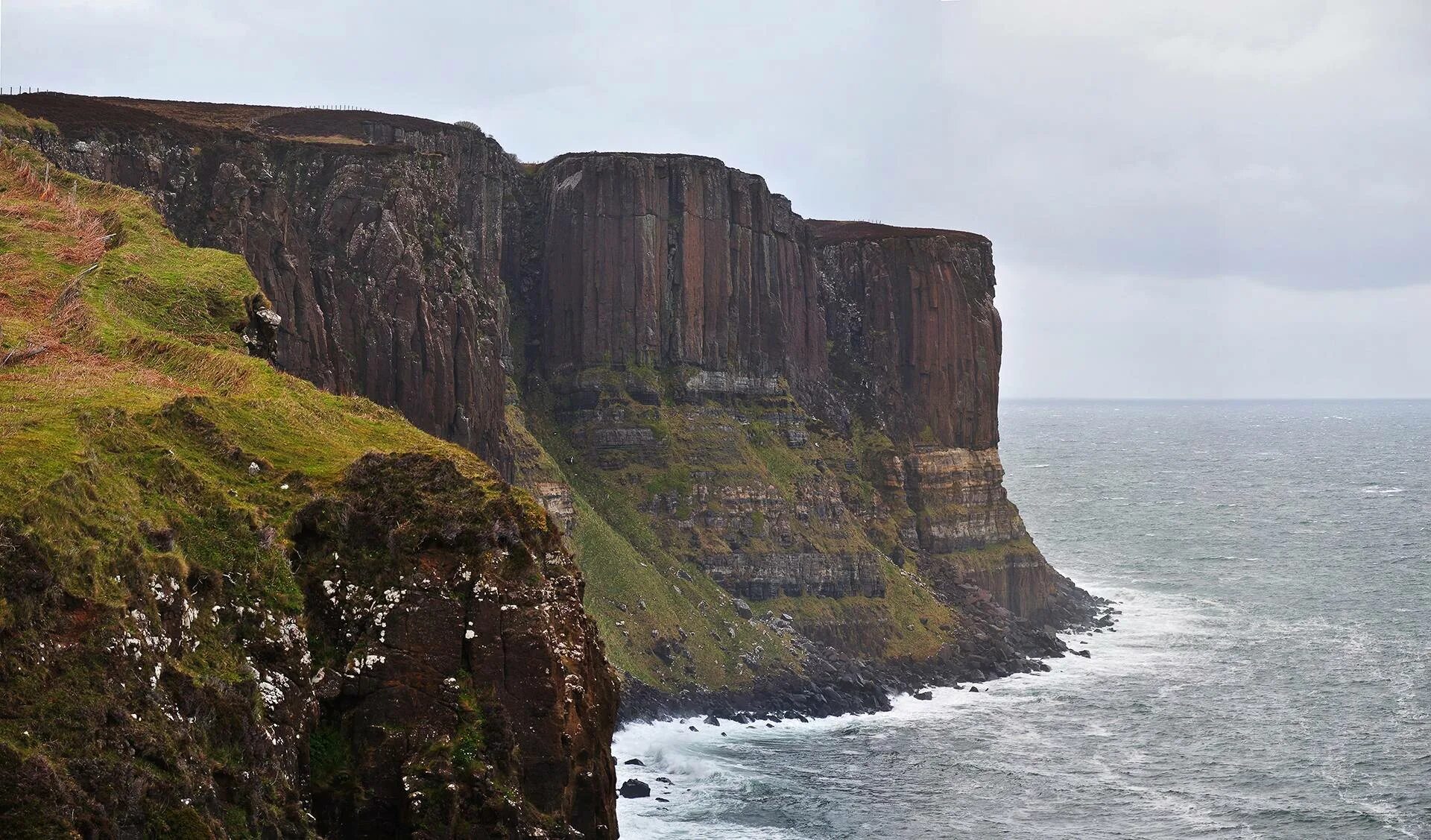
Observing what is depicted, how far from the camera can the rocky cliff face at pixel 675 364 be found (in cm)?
9619

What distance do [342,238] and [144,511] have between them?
72.6 m

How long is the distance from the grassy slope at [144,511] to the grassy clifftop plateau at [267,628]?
47 mm

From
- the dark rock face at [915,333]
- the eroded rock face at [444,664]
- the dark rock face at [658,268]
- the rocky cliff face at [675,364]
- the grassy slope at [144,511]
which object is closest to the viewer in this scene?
the grassy slope at [144,511]

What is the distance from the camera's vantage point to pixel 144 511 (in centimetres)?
2759

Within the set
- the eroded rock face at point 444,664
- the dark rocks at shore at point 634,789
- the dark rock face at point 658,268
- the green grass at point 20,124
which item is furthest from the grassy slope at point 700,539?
the eroded rock face at point 444,664

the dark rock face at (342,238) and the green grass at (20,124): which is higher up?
the green grass at (20,124)

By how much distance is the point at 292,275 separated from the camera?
88.9 metres

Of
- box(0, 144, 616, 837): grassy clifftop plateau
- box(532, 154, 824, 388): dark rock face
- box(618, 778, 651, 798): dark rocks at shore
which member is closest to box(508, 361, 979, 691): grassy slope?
box(532, 154, 824, 388): dark rock face

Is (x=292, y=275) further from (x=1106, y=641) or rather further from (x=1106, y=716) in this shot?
(x=1106, y=641)

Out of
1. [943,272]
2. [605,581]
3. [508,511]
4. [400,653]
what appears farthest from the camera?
[943,272]

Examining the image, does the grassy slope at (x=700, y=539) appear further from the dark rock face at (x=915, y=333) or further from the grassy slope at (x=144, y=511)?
the grassy slope at (x=144, y=511)

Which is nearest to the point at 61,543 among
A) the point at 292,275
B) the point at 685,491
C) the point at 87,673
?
the point at 87,673

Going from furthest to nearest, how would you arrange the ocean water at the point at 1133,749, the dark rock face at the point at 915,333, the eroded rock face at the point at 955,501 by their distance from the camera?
the dark rock face at the point at 915,333, the eroded rock face at the point at 955,501, the ocean water at the point at 1133,749

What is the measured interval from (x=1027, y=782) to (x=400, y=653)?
65409 mm
